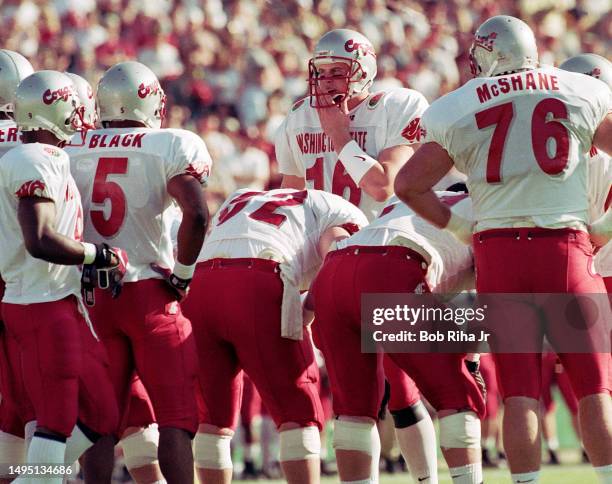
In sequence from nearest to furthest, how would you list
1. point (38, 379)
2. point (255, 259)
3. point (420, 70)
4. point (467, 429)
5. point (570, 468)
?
point (38, 379) → point (467, 429) → point (255, 259) → point (570, 468) → point (420, 70)

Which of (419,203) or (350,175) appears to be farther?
(350,175)

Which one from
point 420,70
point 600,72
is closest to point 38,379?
point 600,72

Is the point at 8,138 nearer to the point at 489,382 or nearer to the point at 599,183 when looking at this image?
the point at 599,183

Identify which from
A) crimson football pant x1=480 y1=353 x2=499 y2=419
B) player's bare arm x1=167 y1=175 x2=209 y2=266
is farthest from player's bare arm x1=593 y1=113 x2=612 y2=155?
crimson football pant x1=480 y1=353 x2=499 y2=419

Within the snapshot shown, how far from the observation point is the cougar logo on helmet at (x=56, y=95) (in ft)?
16.5

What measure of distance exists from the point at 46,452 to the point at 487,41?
2.19 meters

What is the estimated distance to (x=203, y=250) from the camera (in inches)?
→ 219

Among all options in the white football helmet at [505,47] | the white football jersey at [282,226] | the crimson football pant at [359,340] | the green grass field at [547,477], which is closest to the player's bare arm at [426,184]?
the crimson football pant at [359,340]

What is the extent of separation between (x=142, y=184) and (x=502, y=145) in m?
1.43

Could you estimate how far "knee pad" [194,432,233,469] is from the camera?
550 cm

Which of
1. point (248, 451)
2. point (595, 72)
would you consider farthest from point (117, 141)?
point (248, 451)

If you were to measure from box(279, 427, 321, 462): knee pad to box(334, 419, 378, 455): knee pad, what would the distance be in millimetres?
165

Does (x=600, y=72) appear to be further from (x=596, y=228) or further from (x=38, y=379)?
(x=38, y=379)

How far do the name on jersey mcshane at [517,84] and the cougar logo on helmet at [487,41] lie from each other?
206 millimetres
